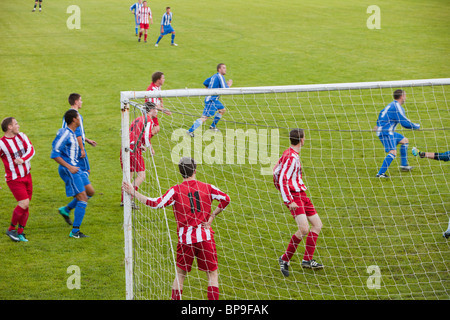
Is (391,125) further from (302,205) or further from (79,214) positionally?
(79,214)

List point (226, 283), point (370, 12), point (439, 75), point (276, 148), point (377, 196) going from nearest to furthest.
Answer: point (226, 283) → point (377, 196) → point (276, 148) → point (439, 75) → point (370, 12)

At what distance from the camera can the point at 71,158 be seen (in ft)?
25.7

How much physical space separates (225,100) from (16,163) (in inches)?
294

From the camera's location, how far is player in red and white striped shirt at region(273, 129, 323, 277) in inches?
268

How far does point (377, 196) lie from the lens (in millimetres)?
9492

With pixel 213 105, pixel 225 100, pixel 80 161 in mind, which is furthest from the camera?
pixel 225 100

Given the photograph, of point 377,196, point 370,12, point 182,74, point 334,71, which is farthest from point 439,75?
point 370,12

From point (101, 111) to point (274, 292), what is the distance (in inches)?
361

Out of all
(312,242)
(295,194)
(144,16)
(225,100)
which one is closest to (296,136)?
(295,194)

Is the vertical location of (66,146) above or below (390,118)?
below

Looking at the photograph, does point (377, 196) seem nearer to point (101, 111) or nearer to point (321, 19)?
point (101, 111)

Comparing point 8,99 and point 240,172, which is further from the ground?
point 8,99

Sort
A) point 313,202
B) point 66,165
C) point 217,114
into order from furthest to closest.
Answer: point 217,114 < point 313,202 < point 66,165

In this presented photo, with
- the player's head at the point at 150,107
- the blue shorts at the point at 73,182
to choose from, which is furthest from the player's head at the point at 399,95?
the blue shorts at the point at 73,182
